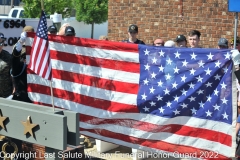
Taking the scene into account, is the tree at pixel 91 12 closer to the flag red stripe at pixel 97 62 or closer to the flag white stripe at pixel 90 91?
the flag white stripe at pixel 90 91

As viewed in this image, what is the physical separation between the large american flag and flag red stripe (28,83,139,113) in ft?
0.04

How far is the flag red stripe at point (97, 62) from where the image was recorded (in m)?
6.03

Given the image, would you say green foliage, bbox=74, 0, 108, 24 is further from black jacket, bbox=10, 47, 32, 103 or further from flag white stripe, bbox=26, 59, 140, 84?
flag white stripe, bbox=26, 59, 140, 84

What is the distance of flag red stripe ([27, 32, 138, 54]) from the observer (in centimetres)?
604

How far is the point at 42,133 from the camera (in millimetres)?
4434

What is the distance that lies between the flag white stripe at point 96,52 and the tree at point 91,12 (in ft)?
70.4

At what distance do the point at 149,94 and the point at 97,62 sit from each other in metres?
0.94

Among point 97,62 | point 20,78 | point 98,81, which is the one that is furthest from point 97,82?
point 20,78

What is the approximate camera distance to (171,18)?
32.3ft

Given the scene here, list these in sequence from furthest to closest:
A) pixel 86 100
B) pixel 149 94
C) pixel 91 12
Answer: pixel 91 12 → pixel 86 100 → pixel 149 94

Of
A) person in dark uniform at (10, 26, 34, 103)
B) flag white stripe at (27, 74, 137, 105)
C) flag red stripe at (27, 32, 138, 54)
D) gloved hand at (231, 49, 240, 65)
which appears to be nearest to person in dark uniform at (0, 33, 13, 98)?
person in dark uniform at (10, 26, 34, 103)

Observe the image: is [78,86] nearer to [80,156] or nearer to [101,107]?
[101,107]

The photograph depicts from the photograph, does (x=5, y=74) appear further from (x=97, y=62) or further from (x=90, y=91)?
(x=97, y=62)

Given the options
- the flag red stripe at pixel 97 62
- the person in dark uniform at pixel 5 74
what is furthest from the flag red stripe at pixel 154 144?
the person in dark uniform at pixel 5 74
